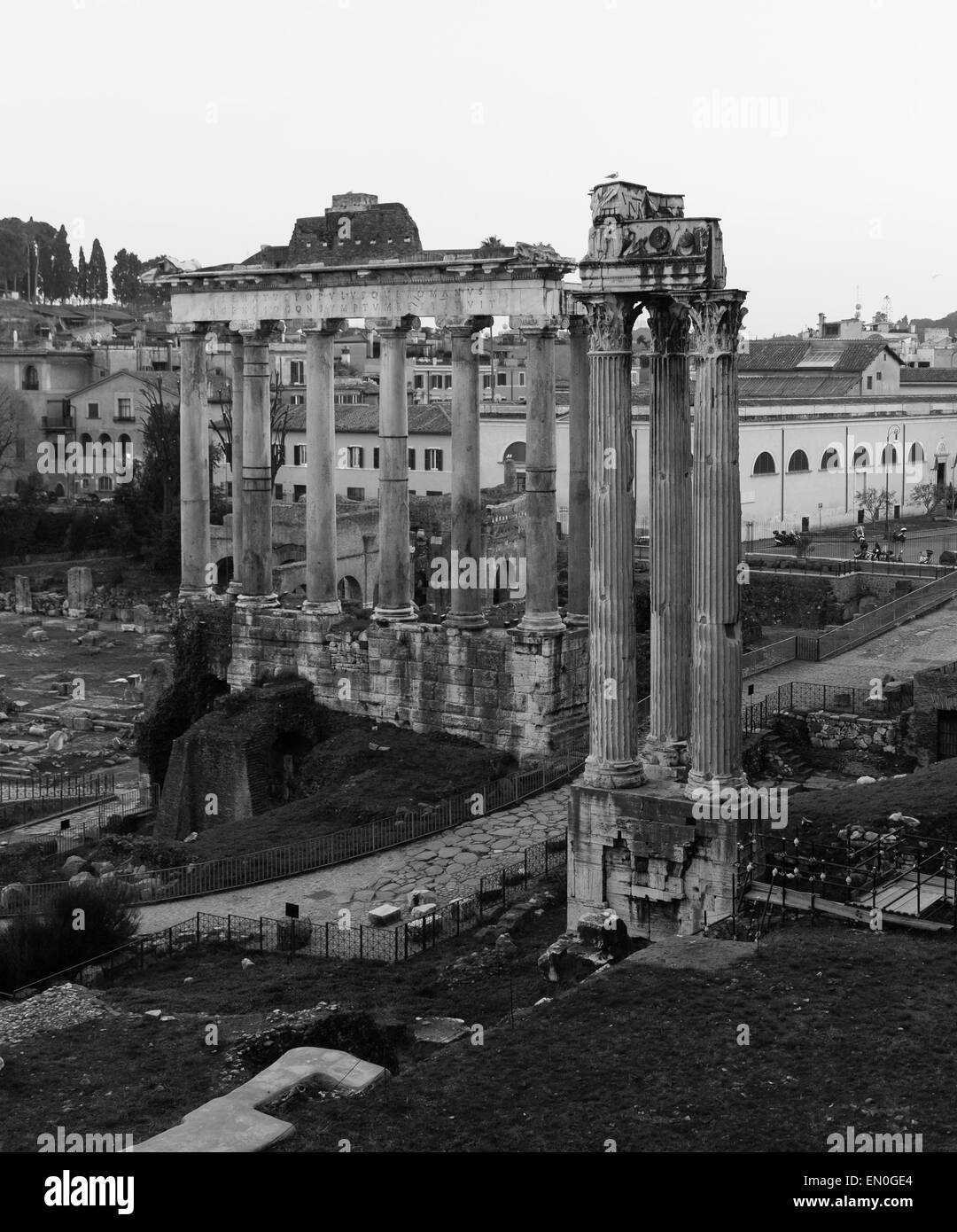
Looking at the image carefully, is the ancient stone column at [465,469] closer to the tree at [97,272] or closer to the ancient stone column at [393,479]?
the ancient stone column at [393,479]

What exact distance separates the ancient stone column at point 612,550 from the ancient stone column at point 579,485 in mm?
10207

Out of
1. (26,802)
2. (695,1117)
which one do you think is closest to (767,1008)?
(695,1117)

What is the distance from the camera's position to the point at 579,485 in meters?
31.1

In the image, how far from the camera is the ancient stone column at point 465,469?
3081 centimetres

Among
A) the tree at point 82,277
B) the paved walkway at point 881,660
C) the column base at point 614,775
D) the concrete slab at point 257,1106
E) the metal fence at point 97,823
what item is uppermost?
the tree at point 82,277

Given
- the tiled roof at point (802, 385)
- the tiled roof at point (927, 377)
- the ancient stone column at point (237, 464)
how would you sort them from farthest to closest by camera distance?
1. the tiled roof at point (927, 377)
2. the tiled roof at point (802, 385)
3. the ancient stone column at point (237, 464)

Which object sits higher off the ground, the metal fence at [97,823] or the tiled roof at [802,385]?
the tiled roof at [802,385]

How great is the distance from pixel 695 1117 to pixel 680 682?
315 inches

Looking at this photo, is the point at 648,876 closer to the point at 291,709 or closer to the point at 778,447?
the point at 291,709

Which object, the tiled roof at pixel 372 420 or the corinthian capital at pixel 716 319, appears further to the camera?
the tiled roof at pixel 372 420

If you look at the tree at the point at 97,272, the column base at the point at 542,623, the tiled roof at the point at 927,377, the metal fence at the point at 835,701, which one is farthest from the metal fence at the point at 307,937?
the tree at the point at 97,272

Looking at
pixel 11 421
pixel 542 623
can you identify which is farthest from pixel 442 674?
pixel 11 421

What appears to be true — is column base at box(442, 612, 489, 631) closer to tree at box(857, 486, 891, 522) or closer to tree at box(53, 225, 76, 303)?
tree at box(857, 486, 891, 522)

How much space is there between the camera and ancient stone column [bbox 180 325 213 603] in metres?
34.6
